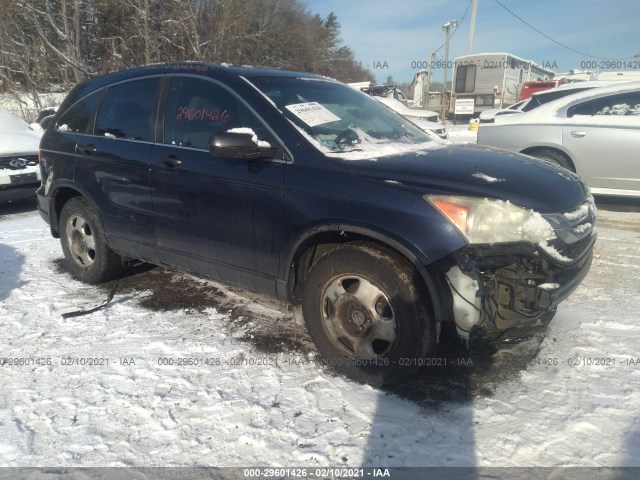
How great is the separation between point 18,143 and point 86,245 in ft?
13.9

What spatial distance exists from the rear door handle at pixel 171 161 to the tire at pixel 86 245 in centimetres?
107

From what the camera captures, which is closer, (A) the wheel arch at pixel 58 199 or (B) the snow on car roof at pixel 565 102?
(A) the wheel arch at pixel 58 199

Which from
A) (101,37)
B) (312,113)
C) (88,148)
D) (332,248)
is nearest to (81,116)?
(88,148)

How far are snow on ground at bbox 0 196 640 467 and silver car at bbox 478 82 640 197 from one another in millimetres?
3057

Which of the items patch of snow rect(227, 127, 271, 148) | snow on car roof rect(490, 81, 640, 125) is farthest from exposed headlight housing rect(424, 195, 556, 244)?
snow on car roof rect(490, 81, 640, 125)

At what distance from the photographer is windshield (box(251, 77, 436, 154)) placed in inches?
116

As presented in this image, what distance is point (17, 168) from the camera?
699 cm

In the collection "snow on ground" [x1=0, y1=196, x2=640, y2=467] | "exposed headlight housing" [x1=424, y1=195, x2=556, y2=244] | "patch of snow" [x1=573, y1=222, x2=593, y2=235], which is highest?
"exposed headlight housing" [x1=424, y1=195, x2=556, y2=244]

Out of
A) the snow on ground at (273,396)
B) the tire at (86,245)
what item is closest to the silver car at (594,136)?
the snow on ground at (273,396)

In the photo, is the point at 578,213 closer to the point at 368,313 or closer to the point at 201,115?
the point at 368,313

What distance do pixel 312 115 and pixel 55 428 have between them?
229cm

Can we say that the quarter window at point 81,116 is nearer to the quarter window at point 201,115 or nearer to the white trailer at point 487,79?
the quarter window at point 201,115

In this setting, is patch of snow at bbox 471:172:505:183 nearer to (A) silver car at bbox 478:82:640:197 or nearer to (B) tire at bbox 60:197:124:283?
(B) tire at bbox 60:197:124:283

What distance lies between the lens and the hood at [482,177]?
244 cm
